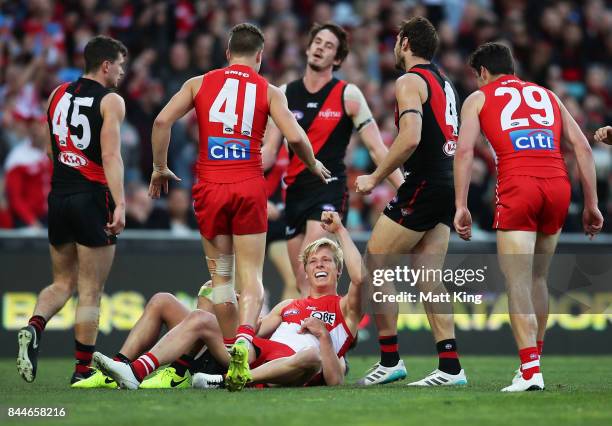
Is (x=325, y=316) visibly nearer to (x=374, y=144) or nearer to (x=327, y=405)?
(x=327, y=405)

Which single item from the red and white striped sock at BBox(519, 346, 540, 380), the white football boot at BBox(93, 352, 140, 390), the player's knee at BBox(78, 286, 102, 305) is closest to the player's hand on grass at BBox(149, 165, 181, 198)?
the player's knee at BBox(78, 286, 102, 305)

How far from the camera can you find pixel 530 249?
7.93m

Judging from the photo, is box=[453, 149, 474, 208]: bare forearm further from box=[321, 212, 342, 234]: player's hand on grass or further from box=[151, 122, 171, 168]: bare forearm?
box=[151, 122, 171, 168]: bare forearm

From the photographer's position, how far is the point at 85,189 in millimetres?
8984

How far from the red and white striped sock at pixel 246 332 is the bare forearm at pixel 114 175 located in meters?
1.57

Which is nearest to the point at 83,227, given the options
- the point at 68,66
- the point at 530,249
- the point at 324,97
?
the point at 324,97

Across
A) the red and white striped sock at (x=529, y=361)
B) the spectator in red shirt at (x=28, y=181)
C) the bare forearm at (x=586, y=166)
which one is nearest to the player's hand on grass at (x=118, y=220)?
the red and white striped sock at (x=529, y=361)

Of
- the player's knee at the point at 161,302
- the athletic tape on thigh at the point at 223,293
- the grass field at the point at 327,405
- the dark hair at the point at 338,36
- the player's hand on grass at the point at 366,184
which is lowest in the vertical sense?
the grass field at the point at 327,405

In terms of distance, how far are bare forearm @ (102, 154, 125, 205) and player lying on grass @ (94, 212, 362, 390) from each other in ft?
4.04

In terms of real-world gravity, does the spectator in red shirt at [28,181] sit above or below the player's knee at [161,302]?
above

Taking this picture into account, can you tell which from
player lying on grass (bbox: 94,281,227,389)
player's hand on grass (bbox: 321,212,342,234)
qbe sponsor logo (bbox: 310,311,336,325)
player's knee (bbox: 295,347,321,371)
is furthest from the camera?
qbe sponsor logo (bbox: 310,311,336,325)

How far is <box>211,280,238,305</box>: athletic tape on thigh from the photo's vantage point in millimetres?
8438

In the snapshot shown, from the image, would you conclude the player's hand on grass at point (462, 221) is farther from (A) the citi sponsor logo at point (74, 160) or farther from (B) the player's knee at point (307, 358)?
(A) the citi sponsor logo at point (74, 160)

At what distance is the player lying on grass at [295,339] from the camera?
795 cm
